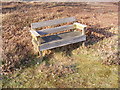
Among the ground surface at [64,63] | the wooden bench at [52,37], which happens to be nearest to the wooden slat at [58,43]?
the wooden bench at [52,37]

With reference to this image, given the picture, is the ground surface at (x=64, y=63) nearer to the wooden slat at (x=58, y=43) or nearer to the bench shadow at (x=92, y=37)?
the bench shadow at (x=92, y=37)

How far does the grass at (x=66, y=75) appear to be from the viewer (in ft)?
17.4

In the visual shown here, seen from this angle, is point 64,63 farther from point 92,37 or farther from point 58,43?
point 92,37

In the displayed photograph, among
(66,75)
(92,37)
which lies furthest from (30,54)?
(92,37)

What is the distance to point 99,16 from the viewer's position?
12562 mm

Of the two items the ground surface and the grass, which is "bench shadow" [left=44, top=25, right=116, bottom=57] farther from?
the grass

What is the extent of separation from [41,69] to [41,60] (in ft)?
2.41

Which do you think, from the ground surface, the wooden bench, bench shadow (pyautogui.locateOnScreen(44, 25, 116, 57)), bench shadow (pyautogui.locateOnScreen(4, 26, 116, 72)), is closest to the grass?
the ground surface

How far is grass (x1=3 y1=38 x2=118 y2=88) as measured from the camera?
17.4ft

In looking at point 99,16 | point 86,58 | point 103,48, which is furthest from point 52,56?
point 99,16

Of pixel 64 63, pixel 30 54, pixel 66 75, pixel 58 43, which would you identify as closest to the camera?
pixel 66 75

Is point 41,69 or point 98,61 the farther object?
point 98,61

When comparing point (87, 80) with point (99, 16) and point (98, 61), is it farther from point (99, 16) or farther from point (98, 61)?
point (99, 16)

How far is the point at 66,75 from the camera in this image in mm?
5707
